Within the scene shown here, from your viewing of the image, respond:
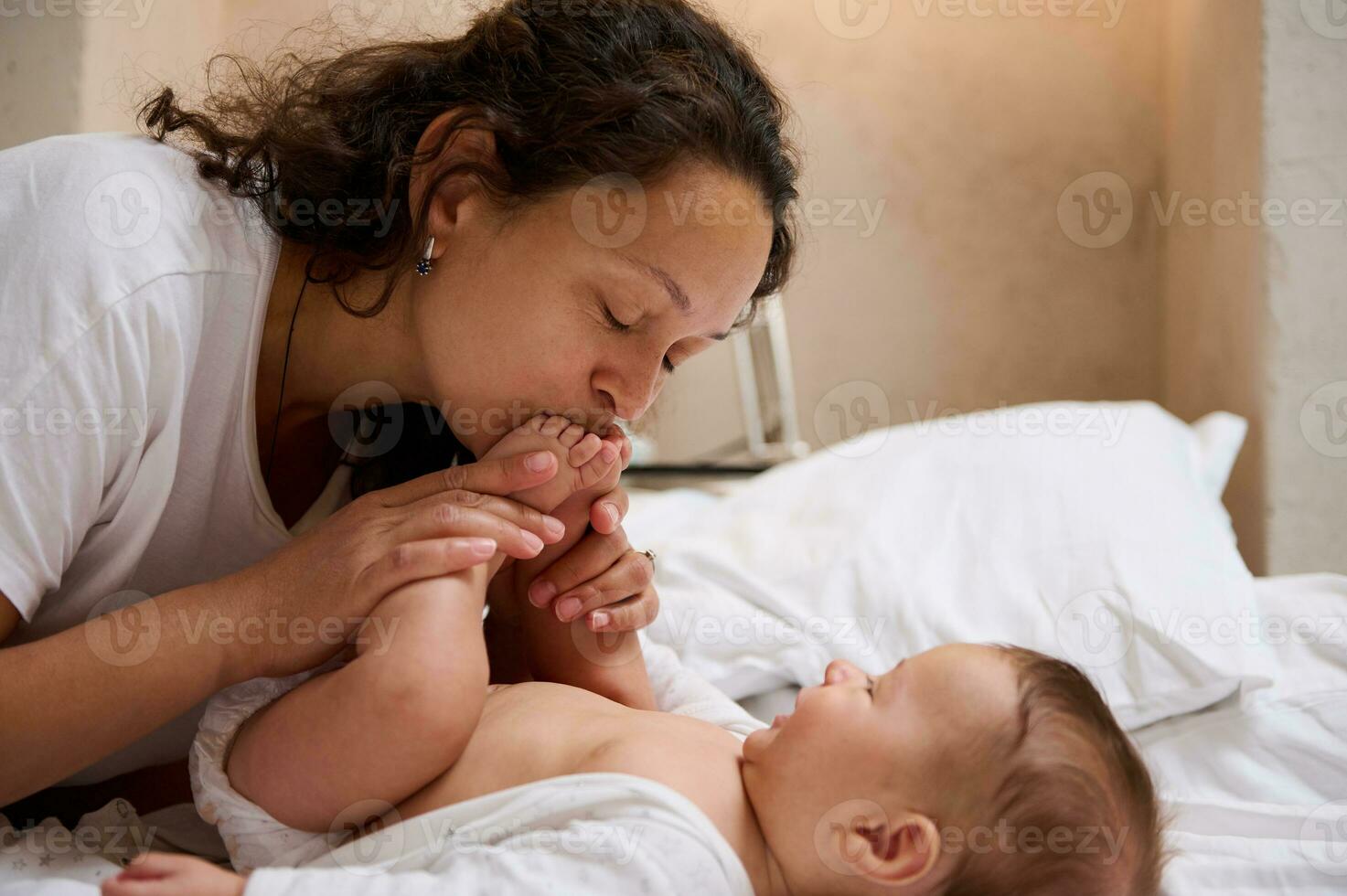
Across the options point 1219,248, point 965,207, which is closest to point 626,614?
point 1219,248

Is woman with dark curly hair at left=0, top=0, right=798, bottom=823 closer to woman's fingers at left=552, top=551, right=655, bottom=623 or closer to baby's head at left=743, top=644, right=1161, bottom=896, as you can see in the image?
woman's fingers at left=552, top=551, right=655, bottom=623

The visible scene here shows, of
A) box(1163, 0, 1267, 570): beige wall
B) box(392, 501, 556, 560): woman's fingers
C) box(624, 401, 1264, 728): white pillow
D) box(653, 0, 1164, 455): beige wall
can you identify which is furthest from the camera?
box(653, 0, 1164, 455): beige wall

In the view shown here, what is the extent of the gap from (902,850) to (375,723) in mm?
496

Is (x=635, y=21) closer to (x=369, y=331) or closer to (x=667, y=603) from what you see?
(x=369, y=331)

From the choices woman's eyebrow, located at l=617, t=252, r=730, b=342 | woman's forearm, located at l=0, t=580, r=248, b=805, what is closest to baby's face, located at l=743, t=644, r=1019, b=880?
woman's eyebrow, located at l=617, t=252, r=730, b=342

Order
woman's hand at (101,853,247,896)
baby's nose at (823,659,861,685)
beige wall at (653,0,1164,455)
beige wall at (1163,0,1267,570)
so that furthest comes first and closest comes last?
beige wall at (653,0,1164,455)
beige wall at (1163,0,1267,570)
baby's nose at (823,659,861,685)
woman's hand at (101,853,247,896)

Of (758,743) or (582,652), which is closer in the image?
(758,743)

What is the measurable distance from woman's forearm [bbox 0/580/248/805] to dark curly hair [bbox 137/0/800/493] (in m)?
0.40

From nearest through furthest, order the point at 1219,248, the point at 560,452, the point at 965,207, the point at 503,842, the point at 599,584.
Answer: the point at 503,842 < the point at 560,452 < the point at 599,584 < the point at 1219,248 < the point at 965,207

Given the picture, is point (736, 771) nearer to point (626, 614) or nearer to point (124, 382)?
point (626, 614)

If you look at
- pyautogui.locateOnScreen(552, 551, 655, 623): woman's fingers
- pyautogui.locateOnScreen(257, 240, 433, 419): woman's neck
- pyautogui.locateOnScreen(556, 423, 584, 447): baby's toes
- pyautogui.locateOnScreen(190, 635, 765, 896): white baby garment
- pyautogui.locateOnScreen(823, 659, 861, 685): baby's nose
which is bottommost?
pyautogui.locateOnScreen(823, 659, 861, 685): baby's nose

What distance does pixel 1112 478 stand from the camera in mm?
1850

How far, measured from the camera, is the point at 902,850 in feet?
3.29

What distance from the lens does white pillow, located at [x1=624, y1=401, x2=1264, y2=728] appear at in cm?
159
